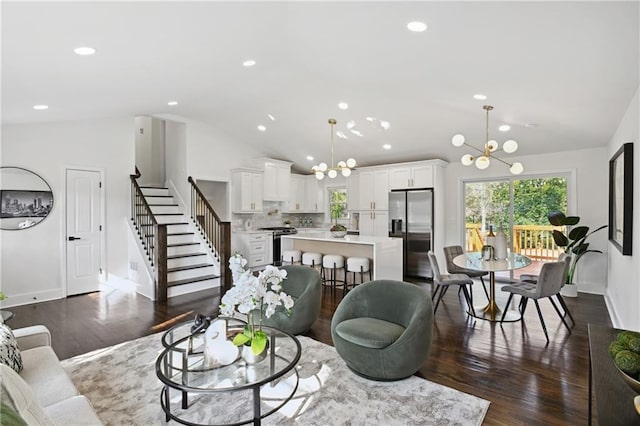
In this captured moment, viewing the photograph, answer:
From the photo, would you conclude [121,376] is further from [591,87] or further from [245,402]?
[591,87]

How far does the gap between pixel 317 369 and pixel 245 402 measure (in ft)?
2.37

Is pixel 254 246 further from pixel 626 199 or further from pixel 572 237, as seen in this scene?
pixel 626 199

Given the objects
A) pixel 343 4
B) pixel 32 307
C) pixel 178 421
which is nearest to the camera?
pixel 178 421

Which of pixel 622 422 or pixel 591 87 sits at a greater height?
pixel 591 87

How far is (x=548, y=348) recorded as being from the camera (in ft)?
11.2

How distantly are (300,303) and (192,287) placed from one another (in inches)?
118

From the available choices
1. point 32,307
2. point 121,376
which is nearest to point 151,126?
point 32,307

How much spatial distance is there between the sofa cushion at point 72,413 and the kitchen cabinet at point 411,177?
636 cm

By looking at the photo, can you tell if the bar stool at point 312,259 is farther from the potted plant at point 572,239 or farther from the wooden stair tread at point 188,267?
the potted plant at point 572,239

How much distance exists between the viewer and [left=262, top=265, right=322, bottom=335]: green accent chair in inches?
144

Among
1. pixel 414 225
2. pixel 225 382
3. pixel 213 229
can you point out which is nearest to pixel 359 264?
pixel 414 225

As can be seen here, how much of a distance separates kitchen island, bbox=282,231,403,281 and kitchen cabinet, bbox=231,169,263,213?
2018 mm

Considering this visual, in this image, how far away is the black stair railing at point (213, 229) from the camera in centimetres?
622

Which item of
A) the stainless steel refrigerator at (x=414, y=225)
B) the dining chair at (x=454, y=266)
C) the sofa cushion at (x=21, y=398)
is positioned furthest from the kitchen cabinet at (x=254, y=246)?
the sofa cushion at (x=21, y=398)
